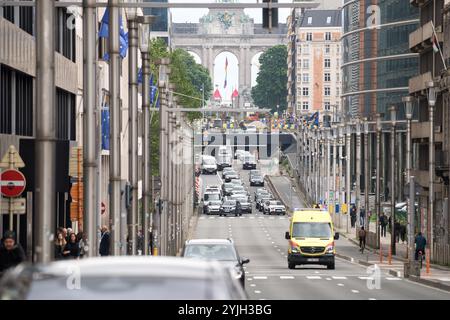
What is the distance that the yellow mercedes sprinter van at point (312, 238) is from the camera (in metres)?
60.2

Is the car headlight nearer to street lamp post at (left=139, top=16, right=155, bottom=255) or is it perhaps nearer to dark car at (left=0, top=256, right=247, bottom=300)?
street lamp post at (left=139, top=16, right=155, bottom=255)

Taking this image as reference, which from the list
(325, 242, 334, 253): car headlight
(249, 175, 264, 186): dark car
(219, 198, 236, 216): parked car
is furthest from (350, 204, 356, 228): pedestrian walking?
(325, 242, 334, 253): car headlight

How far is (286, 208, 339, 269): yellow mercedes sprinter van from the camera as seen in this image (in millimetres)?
60219

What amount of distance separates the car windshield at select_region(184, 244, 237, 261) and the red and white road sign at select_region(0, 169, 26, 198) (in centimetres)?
714

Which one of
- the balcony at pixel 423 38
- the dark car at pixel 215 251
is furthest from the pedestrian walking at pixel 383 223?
the dark car at pixel 215 251

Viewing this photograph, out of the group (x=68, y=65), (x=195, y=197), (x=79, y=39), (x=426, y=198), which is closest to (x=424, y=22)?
(x=426, y=198)

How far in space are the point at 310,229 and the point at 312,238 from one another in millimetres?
634

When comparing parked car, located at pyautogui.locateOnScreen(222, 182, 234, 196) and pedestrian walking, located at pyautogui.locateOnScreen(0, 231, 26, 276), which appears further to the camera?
parked car, located at pyautogui.locateOnScreen(222, 182, 234, 196)

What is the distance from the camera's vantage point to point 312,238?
60.2 metres

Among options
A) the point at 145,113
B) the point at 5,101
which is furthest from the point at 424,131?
the point at 5,101

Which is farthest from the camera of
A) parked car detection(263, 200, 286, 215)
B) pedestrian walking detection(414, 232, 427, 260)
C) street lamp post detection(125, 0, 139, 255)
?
parked car detection(263, 200, 286, 215)
